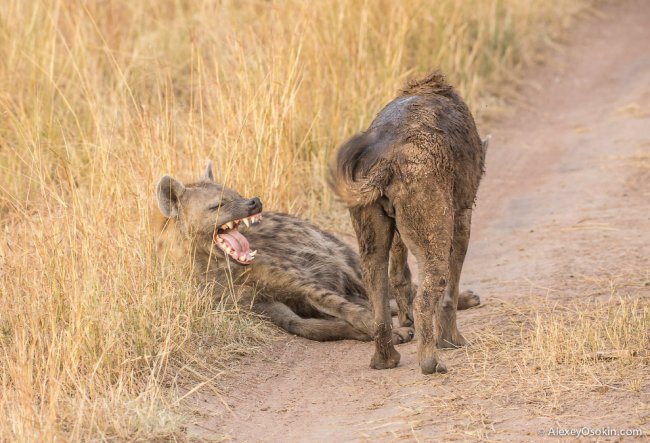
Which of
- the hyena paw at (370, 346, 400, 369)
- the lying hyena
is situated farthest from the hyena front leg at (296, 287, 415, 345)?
the hyena paw at (370, 346, 400, 369)

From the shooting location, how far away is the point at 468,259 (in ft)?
21.5

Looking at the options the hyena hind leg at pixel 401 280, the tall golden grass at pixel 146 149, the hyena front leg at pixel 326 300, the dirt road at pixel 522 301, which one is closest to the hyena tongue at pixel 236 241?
the hyena front leg at pixel 326 300

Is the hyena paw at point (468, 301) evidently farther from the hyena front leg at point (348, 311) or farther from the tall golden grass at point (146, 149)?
the tall golden grass at point (146, 149)

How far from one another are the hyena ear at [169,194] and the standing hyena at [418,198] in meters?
1.23

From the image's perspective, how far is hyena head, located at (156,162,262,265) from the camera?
5.32 m

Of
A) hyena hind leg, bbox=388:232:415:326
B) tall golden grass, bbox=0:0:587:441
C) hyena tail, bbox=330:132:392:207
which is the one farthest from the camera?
hyena hind leg, bbox=388:232:415:326

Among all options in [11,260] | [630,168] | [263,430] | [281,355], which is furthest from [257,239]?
[630,168]

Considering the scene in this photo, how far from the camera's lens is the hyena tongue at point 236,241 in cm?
538

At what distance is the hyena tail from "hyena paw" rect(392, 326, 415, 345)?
3.07 feet

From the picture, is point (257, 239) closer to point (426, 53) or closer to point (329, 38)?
point (329, 38)

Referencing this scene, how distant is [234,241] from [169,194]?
39 centimetres

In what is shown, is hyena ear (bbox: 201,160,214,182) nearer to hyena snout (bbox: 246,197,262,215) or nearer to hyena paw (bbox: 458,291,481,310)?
hyena snout (bbox: 246,197,262,215)

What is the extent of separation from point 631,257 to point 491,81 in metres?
4.41

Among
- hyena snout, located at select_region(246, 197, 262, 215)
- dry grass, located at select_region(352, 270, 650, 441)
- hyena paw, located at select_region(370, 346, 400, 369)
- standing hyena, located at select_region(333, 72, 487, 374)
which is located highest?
standing hyena, located at select_region(333, 72, 487, 374)
